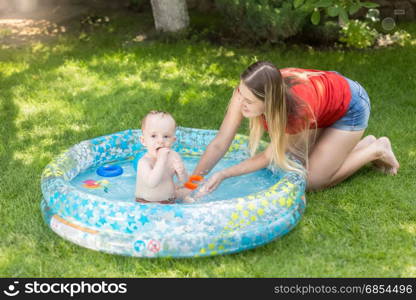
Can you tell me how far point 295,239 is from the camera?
374 cm

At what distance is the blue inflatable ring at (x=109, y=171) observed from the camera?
475 centimetres

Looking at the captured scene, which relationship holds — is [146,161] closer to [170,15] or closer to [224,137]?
[224,137]

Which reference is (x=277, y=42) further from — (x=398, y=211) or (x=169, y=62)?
(x=398, y=211)

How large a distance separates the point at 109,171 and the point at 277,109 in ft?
5.57

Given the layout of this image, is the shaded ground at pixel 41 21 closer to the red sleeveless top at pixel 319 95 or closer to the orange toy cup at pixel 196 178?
the orange toy cup at pixel 196 178

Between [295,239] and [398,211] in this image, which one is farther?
[398,211]

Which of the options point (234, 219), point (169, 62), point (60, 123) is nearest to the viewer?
point (234, 219)

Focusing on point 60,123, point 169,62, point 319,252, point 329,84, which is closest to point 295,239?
point 319,252

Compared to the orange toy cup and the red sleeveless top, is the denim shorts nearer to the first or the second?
the red sleeveless top

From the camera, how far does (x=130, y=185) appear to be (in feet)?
15.3

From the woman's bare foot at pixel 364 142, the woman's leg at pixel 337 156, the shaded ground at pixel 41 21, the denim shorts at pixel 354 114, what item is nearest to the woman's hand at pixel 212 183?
the woman's leg at pixel 337 156

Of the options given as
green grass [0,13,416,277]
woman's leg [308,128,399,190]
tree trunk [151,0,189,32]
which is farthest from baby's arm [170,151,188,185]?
tree trunk [151,0,189,32]

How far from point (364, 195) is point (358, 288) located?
A: 1243 millimetres

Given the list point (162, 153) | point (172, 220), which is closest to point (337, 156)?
point (162, 153)
